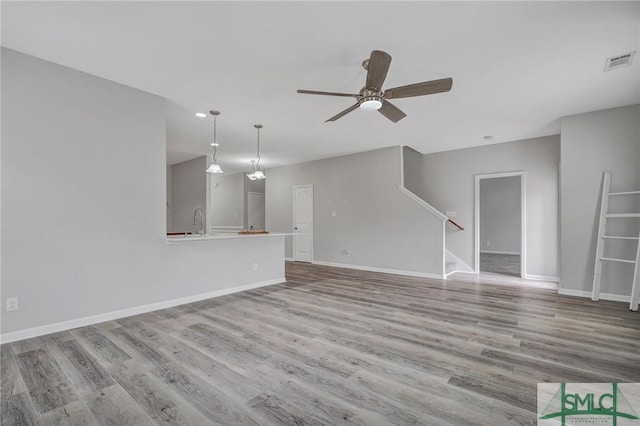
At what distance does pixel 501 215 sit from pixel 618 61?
7.51 metres

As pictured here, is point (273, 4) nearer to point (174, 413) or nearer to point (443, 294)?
point (174, 413)

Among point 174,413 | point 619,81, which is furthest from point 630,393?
point 619,81

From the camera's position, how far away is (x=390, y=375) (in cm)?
213

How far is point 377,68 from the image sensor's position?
235 centimetres

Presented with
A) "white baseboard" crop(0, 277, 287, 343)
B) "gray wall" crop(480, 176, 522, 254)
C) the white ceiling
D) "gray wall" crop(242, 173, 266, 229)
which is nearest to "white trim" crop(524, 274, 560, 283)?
the white ceiling

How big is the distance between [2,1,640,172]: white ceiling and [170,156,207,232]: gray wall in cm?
312

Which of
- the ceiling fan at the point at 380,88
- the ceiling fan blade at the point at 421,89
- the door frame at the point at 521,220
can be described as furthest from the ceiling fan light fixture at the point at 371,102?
the door frame at the point at 521,220

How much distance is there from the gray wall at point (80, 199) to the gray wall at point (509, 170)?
5543 mm

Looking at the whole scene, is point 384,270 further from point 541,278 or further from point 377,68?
point 377,68

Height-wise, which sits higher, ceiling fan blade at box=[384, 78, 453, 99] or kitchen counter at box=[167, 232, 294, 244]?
ceiling fan blade at box=[384, 78, 453, 99]

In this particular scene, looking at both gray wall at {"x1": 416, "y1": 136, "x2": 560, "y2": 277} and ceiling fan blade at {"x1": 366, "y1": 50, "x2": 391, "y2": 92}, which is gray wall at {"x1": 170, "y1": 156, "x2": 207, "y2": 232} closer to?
gray wall at {"x1": 416, "y1": 136, "x2": 560, "y2": 277}

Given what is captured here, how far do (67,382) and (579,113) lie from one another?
21.8 feet

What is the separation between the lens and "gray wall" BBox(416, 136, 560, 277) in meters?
5.50

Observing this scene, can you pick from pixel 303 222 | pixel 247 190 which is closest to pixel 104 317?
pixel 303 222
